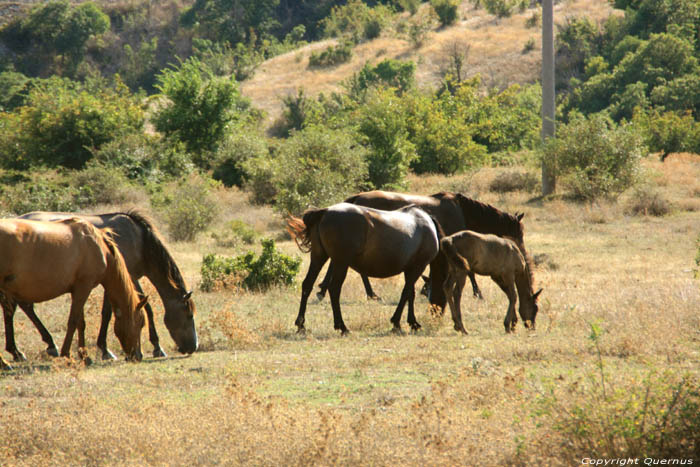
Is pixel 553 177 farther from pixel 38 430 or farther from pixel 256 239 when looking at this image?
pixel 38 430

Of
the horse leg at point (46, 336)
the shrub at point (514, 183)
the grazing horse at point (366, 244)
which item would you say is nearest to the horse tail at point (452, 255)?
the grazing horse at point (366, 244)

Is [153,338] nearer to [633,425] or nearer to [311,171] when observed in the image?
[633,425]

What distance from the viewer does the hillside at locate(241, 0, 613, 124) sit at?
63719 millimetres

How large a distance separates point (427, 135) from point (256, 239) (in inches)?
612

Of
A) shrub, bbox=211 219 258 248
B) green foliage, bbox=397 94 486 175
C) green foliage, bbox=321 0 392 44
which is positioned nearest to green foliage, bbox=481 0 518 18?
green foliage, bbox=321 0 392 44

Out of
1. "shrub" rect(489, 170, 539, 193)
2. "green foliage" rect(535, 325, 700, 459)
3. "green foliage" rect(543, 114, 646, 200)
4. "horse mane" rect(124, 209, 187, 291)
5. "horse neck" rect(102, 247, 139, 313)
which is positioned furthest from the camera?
"shrub" rect(489, 170, 539, 193)

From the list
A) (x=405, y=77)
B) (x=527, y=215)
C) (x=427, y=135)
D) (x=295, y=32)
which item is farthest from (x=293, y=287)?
(x=295, y=32)

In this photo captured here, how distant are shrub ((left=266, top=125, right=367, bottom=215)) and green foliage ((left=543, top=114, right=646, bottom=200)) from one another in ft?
24.6

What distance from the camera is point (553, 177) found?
29.0 metres

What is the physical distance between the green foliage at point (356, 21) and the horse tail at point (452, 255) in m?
66.0

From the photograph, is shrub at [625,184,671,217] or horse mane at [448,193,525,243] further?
shrub at [625,184,671,217]

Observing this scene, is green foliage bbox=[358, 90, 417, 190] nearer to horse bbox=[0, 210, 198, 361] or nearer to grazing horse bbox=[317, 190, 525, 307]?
grazing horse bbox=[317, 190, 525, 307]

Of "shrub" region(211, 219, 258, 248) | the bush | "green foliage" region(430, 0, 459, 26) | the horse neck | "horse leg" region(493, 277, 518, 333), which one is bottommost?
"shrub" region(211, 219, 258, 248)

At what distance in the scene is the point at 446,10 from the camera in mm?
74875
